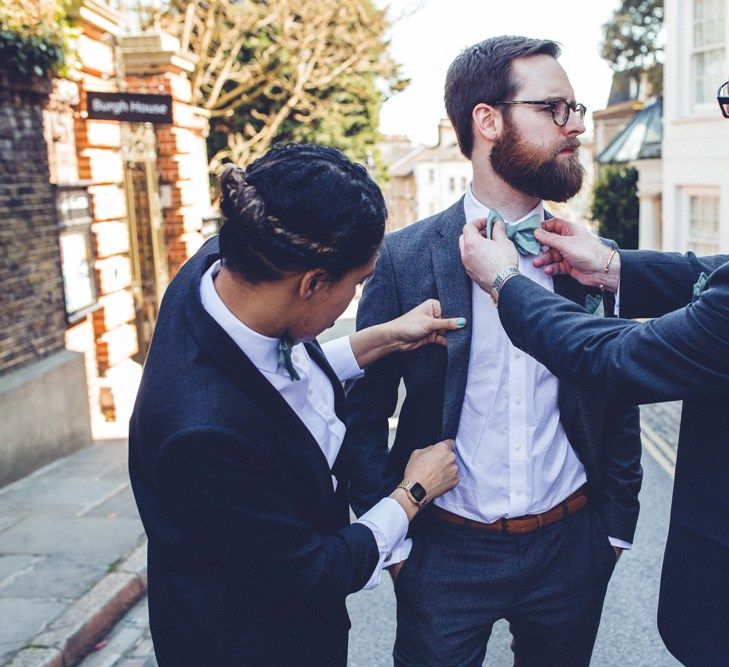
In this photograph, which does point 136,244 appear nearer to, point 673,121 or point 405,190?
point 673,121

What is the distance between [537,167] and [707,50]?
13.0 meters

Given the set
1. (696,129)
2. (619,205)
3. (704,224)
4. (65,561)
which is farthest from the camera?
(619,205)

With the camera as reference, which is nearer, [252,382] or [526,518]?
[252,382]

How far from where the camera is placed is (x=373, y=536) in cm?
192

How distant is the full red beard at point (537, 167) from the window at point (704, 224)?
41.3ft

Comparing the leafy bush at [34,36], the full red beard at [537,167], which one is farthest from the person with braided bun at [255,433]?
the leafy bush at [34,36]

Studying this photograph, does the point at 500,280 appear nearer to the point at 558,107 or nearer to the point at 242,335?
the point at 558,107

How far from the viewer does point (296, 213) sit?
1.58 metres

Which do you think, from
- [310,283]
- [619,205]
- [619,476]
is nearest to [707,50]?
[619,205]

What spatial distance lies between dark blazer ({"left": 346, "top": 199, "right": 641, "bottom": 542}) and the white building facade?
1163cm

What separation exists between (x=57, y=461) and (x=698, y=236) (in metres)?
12.0

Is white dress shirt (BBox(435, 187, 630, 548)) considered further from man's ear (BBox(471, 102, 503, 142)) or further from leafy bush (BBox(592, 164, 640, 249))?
leafy bush (BBox(592, 164, 640, 249))

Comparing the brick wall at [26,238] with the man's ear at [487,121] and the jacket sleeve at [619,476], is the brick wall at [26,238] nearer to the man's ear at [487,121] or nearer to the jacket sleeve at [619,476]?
the man's ear at [487,121]

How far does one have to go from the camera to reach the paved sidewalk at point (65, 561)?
382 cm
